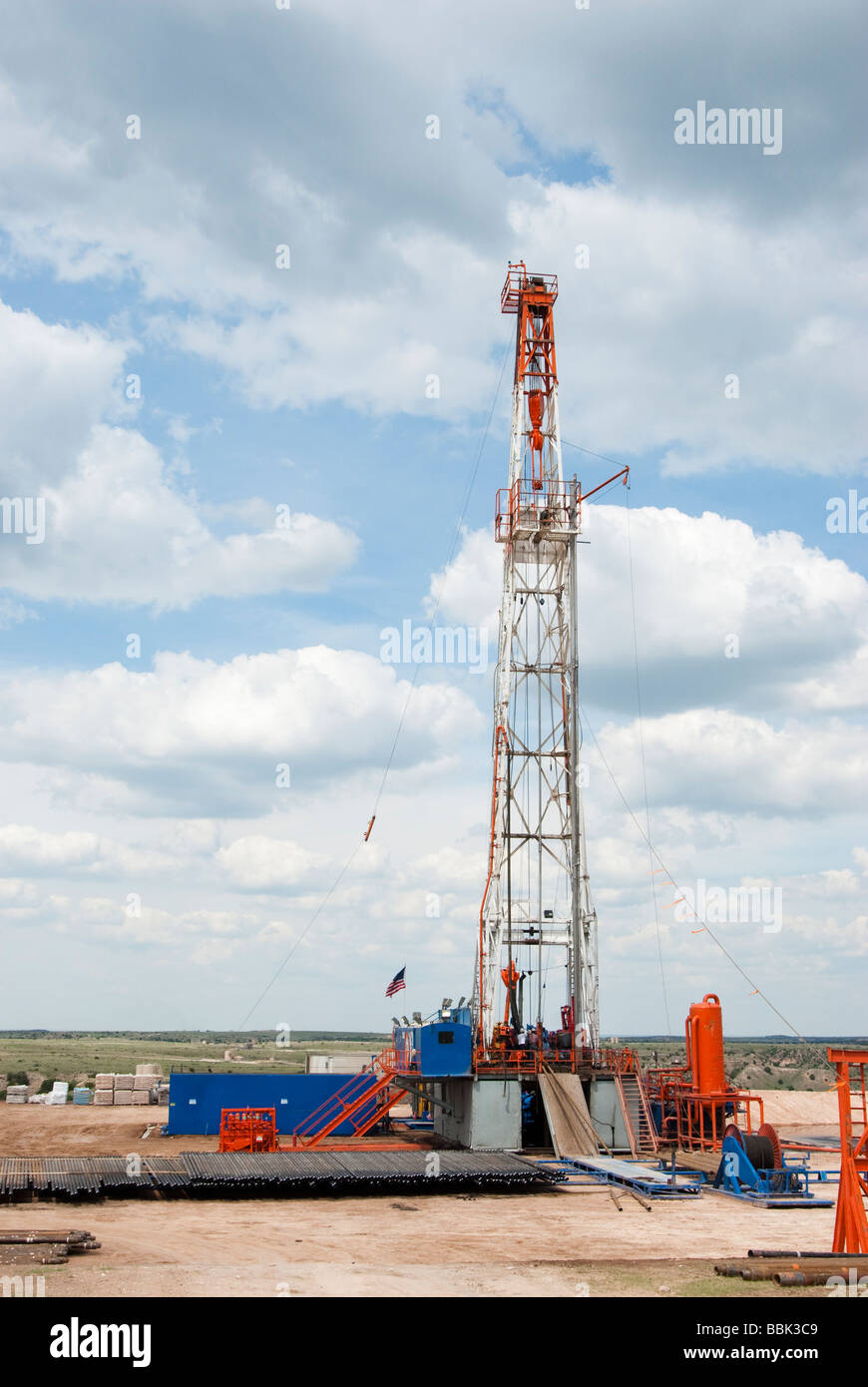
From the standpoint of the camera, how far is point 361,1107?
27.9 m

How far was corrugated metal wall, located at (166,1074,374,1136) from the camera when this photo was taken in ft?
98.1

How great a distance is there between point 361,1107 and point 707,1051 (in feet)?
26.0

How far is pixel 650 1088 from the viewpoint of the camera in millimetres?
29859

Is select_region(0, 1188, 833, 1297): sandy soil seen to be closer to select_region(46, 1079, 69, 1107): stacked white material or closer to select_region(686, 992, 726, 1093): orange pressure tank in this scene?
select_region(686, 992, 726, 1093): orange pressure tank

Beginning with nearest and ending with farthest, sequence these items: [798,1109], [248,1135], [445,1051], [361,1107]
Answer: [248,1135]
[445,1051]
[361,1107]
[798,1109]

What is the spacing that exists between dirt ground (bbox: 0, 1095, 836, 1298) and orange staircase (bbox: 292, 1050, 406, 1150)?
26.9 ft

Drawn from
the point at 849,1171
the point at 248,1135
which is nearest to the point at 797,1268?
the point at 849,1171

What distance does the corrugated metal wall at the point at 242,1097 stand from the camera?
98.1 feet

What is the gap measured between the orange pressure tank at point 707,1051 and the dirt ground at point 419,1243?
6905mm

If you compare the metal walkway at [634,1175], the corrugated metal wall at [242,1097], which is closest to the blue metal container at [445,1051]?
the metal walkway at [634,1175]

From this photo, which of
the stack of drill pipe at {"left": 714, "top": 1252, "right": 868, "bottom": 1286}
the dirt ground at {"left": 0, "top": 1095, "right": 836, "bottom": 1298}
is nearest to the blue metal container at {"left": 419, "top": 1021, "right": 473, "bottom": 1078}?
the dirt ground at {"left": 0, "top": 1095, "right": 836, "bottom": 1298}

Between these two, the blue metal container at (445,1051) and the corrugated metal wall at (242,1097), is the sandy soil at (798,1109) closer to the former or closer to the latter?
the corrugated metal wall at (242,1097)

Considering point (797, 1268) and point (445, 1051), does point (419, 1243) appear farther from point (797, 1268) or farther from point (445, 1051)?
point (445, 1051)

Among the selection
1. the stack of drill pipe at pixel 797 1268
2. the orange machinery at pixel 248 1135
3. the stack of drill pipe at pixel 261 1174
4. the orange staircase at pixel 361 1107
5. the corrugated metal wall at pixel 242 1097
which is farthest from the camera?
the corrugated metal wall at pixel 242 1097
